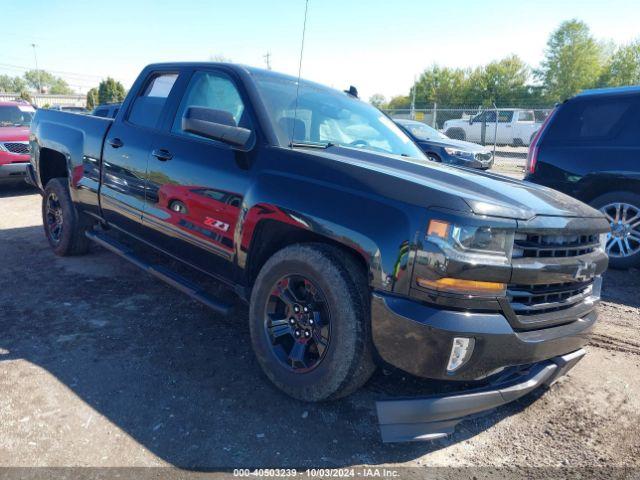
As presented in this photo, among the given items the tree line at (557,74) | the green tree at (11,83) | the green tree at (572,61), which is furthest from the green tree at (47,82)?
the green tree at (572,61)

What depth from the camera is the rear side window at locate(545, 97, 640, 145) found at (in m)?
5.16

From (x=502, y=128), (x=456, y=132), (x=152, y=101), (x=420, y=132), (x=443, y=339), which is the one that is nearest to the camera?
(x=443, y=339)

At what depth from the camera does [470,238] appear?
2.03 meters

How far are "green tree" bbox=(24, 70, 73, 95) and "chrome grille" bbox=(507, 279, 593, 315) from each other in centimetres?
13456

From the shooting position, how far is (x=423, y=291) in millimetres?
2053

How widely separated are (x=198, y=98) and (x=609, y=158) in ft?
14.7

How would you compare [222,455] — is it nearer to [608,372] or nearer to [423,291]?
[423,291]

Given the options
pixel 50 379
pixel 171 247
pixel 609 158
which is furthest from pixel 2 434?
pixel 609 158

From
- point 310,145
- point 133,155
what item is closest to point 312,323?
point 310,145

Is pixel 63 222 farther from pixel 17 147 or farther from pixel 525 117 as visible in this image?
pixel 525 117

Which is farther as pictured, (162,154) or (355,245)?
(162,154)

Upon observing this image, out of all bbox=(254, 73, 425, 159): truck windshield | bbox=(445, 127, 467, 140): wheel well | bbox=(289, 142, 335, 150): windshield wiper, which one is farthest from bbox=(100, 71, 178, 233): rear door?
bbox=(445, 127, 467, 140): wheel well

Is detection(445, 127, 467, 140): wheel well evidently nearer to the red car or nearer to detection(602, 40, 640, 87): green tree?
the red car

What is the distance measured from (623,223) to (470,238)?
4250 mm
